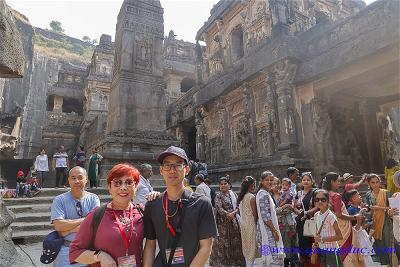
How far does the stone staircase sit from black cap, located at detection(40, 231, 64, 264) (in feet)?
10.2

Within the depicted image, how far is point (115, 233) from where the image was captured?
5.73ft

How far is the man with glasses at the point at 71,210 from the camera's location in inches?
91.9

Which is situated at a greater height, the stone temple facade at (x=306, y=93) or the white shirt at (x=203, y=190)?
the stone temple facade at (x=306, y=93)

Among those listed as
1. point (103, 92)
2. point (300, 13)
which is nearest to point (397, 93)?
point (300, 13)

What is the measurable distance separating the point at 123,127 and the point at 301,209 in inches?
223

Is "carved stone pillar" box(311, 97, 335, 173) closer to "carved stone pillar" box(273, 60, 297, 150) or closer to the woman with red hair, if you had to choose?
"carved stone pillar" box(273, 60, 297, 150)

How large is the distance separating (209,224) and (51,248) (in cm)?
132

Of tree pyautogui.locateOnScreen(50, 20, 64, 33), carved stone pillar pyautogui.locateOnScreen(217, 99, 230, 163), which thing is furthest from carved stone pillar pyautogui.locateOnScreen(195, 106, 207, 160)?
tree pyautogui.locateOnScreen(50, 20, 64, 33)

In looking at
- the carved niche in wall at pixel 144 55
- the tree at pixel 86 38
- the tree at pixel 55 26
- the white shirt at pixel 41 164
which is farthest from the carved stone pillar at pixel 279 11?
the tree at pixel 55 26

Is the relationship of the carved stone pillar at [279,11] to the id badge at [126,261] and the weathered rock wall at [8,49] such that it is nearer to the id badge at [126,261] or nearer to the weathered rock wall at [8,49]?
the weathered rock wall at [8,49]

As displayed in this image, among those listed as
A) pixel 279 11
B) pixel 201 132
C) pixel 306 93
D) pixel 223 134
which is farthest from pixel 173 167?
pixel 201 132

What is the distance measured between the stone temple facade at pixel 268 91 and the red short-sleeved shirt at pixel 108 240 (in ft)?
20.8

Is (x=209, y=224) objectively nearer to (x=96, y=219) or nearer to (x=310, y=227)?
(x=96, y=219)

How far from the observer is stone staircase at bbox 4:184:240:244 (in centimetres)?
490
